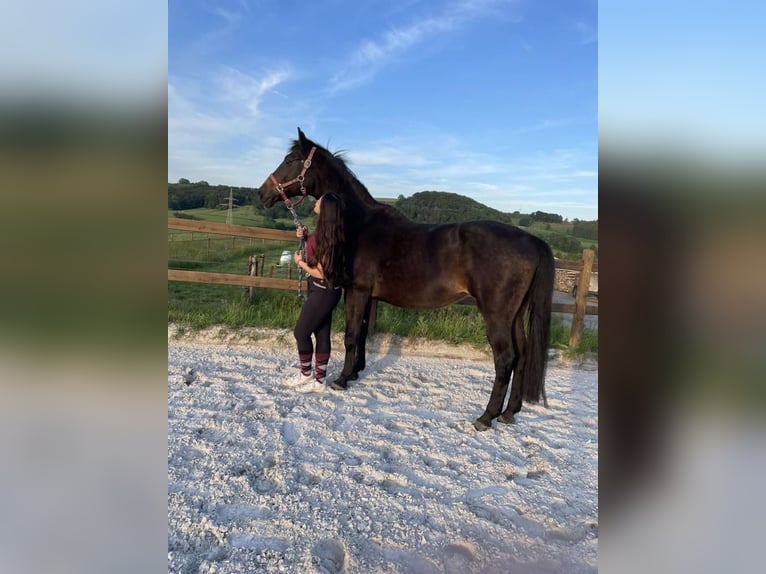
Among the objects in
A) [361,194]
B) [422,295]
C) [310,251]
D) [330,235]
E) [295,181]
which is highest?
[295,181]

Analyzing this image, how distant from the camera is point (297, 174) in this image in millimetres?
4211

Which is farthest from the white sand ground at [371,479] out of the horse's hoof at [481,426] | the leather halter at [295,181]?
the leather halter at [295,181]

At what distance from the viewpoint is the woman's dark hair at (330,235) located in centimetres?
356

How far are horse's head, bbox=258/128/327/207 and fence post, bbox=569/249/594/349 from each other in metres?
4.06

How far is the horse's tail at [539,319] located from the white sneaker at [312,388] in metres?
1.85

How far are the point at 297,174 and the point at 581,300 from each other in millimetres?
4381

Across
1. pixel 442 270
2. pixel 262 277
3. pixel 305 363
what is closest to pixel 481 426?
pixel 442 270

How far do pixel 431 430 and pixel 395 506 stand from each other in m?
1.06

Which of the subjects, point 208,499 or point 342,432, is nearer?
point 208,499

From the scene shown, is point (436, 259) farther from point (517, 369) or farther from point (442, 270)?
point (517, 369)
